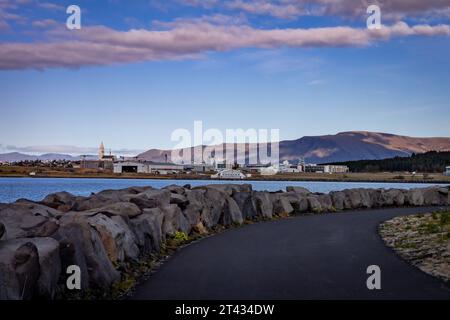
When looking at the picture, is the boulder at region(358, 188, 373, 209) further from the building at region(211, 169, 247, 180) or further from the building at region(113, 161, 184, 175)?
the building at region(113, 161, 184, 175)

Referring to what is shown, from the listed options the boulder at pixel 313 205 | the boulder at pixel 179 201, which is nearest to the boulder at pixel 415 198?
the boulder at pixel 313 205

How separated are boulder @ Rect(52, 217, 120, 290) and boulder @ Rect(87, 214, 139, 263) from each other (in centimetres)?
82

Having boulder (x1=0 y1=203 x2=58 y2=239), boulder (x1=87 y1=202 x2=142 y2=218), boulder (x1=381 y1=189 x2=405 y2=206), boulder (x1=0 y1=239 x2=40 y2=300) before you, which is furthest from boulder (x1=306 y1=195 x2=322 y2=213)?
boulder (x1=0 y1=239 x2=40 y2=300)

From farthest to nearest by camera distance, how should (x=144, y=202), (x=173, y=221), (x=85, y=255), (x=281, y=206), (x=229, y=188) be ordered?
(x=281, y=206) → (x=229, y=188) → (x=173, y=221) → (x=144, y=202) → (x=85, y=255)

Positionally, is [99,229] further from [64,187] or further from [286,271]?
[64,187]

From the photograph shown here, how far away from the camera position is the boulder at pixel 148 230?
12.2 meters

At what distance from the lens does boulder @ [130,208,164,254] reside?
12.2m

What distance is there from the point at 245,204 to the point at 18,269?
50.7 feet

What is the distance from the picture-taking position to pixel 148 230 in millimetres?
12805

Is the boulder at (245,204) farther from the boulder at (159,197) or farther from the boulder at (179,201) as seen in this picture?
the boulder at (159,197)

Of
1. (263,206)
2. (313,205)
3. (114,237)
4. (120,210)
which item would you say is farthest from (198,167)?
(114,237)

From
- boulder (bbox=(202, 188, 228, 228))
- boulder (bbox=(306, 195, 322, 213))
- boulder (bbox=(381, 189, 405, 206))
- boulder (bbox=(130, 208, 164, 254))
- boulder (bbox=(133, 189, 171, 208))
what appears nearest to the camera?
boulder (bbox=(130, 208, 164, 254))
